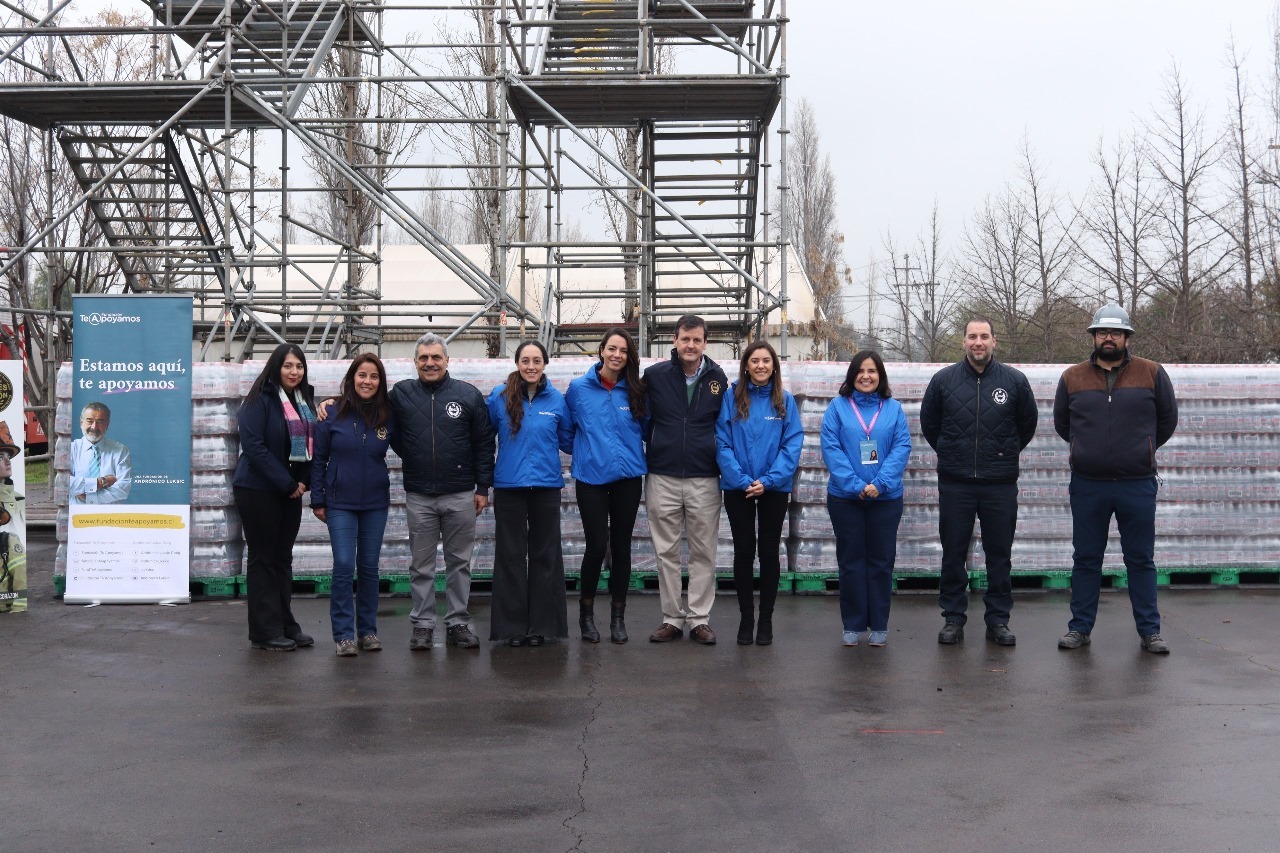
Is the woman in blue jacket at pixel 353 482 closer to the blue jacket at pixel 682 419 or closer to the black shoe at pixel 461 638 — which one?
the black shoe at pixel 461 638

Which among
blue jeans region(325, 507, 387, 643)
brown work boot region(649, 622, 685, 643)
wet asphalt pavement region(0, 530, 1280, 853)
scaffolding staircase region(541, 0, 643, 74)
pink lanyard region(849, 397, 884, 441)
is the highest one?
scaffolding staircase region(541, 0, 643, 74)

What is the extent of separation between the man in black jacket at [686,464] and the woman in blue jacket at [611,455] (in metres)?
0.12

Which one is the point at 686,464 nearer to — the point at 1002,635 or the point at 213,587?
the point at 1002,635

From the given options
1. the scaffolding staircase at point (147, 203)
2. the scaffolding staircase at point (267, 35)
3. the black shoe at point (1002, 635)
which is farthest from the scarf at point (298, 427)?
the scaffolding staircase at point (267, 35)

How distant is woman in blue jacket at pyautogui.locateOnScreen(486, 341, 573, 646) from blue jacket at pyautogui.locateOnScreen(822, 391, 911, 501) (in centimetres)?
175

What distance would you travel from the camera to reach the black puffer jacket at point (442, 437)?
771 centimetres

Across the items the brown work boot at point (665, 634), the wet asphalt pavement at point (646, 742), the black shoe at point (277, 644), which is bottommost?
the wet asphalt pavement at point (646, 742)

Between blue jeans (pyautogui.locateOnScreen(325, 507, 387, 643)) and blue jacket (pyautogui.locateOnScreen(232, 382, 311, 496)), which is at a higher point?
blue jacket (pyautogui.locateOnScreen(232, 382, 311, 496))

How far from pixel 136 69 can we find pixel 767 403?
744 inches

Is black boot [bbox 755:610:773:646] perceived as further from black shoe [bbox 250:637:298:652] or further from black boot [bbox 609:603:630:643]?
black shoe [bbox 250:637:298:652]

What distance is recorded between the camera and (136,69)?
888 inches

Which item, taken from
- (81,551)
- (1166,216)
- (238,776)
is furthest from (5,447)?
(1166,216)

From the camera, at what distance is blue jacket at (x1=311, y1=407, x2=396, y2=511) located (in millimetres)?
7586

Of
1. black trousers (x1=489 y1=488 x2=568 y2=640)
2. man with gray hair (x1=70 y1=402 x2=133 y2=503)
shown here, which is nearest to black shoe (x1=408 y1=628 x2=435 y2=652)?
black trousers (x1=489 y1=488 x2=568 y2=640)
